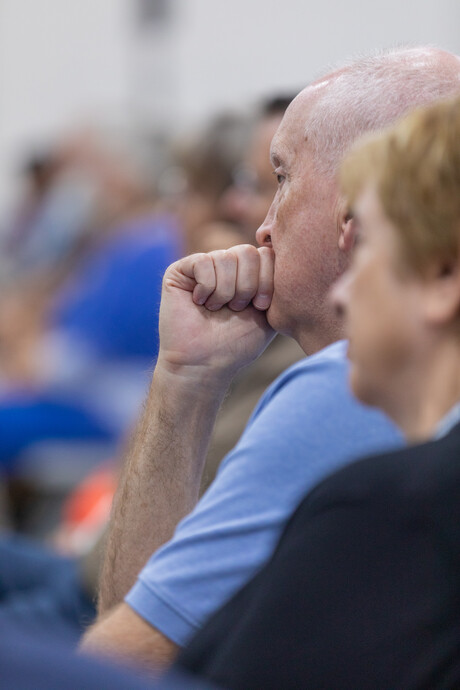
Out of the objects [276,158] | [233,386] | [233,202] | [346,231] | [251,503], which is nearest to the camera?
[251,503]

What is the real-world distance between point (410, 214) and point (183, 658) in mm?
445

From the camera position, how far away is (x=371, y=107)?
4.35 feet

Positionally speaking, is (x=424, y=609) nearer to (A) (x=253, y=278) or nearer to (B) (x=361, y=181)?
(B) (x=361, y=181)

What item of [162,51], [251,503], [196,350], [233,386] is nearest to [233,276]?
[196,350]

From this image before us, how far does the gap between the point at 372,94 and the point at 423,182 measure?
0.48 m

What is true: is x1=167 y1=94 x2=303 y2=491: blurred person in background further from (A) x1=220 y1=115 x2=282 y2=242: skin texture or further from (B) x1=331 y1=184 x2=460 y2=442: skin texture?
(B) x1=331 y1=184 x2=460 y2=442: skin texture

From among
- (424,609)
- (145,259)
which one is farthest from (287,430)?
(145,259)

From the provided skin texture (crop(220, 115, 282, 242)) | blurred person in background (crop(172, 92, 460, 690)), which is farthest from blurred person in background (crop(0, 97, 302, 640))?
blurred person in background (crop(172, 92, 460, 690))

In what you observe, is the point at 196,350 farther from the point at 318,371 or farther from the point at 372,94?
the point at 372,94

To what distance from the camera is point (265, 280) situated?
4.79 ft

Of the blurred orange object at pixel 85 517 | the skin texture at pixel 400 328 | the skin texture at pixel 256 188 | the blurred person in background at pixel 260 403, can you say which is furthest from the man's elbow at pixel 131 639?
the blurred orange object at pixel 85 517

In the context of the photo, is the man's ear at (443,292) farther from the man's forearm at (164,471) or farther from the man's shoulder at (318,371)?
the man's forearm at (164,471)

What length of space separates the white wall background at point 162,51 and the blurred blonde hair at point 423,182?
4.88 m

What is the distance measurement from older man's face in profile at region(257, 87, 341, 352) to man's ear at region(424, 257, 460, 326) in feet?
1.58
